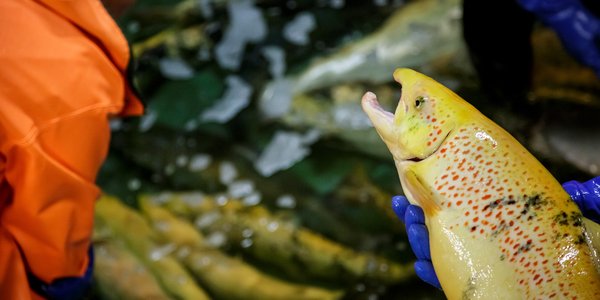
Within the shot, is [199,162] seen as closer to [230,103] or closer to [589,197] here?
[230,103]

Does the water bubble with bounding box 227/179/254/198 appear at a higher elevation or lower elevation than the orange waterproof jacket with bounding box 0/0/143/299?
lower

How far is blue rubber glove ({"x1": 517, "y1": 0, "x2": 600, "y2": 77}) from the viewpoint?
2652 mm

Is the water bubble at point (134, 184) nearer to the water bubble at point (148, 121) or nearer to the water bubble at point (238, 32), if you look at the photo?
the water bubble at point (148, 121)

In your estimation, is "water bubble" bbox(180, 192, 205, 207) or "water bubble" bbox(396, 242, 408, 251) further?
"water bubble" bbox(180, 192, 205, 207)

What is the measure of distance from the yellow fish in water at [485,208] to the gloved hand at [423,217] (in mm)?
84

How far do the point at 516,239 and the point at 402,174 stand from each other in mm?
315

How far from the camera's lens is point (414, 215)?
1.67 m

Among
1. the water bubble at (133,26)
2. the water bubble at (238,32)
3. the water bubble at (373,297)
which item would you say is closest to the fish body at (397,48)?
the water bubble at (238,32)

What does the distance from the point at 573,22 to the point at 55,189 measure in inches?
80.6

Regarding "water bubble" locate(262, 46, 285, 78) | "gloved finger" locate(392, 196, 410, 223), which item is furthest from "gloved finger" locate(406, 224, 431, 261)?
"water bubble" locate(262, 46, 285, 78)

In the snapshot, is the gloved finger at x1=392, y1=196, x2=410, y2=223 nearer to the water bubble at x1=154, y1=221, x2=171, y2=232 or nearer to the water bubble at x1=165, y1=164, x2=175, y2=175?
the water bubble at x1=154, y1=221, x2=171, y2=232

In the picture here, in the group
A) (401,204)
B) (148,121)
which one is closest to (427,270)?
(401,204)

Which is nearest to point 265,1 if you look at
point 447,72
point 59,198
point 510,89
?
point 447,72

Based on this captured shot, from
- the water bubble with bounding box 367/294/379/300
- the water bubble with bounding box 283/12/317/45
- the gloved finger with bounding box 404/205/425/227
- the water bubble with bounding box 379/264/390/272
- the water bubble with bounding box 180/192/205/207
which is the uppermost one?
the gloved finger with bounding box 404/205/425/227
